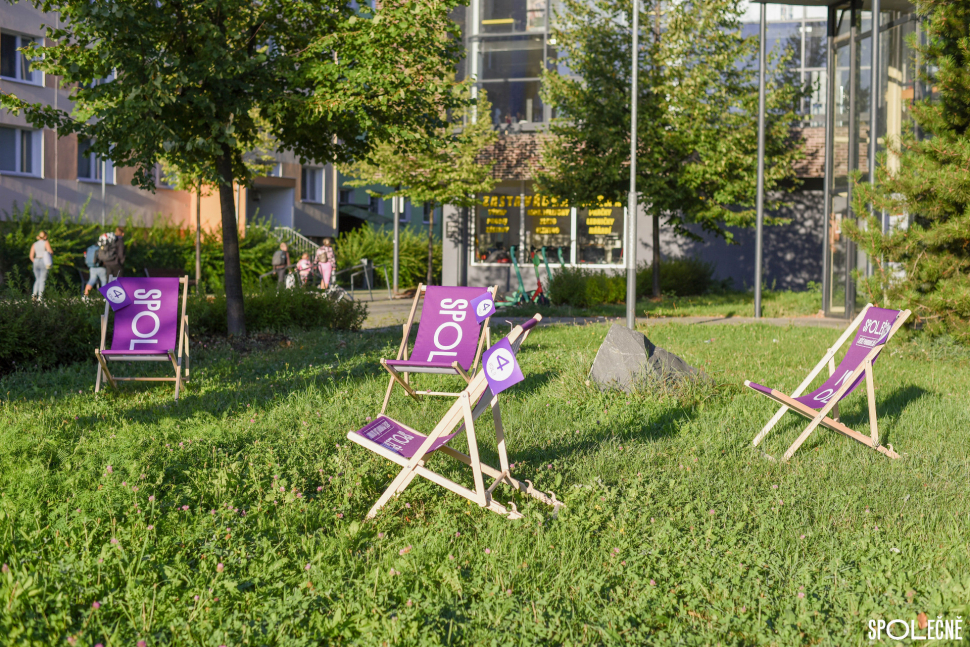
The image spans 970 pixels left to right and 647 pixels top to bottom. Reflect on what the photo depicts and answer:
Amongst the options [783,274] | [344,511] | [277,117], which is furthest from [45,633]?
[783,274]

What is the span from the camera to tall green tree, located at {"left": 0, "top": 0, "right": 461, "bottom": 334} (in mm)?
9664

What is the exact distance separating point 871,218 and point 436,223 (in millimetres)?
34589

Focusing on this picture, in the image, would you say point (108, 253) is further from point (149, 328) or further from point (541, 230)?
point (149, 328)

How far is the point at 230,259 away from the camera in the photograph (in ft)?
37.1

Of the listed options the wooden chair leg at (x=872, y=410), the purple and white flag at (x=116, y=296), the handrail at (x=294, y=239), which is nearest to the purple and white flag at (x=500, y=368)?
the wooden chair leg at (x=872, y=410)

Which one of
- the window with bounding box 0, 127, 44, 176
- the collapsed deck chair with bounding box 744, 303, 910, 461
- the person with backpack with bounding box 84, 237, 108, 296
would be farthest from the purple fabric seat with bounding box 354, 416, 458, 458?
the window with bounding box 0, 127, 44, 176

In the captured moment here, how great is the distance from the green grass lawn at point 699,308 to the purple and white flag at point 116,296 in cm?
881

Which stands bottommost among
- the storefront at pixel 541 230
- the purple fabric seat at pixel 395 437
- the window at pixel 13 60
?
the purple fabric seat at pixel 395 437

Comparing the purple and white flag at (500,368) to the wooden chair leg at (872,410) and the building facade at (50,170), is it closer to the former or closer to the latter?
the wooden chair leg at (872,410)

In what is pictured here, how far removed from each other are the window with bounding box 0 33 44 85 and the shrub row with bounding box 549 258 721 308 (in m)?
16.9

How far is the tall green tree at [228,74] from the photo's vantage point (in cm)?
966

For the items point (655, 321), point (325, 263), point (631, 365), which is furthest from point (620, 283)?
point (631, 365)

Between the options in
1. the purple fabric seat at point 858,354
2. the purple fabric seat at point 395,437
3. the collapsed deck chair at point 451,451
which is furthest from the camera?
the purple fabric seat at point 858,354

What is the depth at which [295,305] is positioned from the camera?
12516mm
